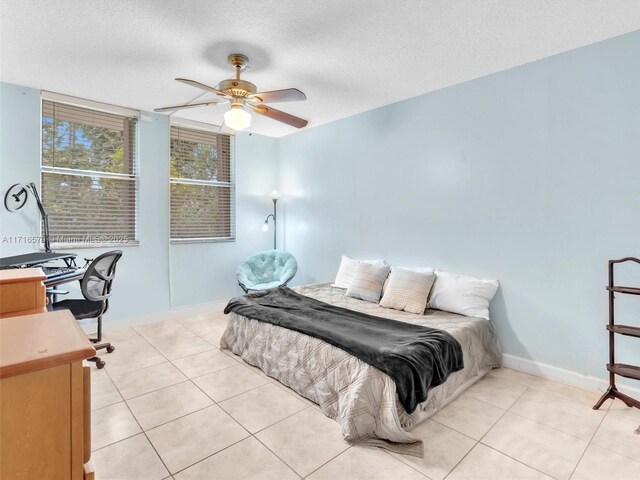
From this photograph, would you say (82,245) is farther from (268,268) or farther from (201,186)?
(268,268)

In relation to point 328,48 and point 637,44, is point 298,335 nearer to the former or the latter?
point 328,48

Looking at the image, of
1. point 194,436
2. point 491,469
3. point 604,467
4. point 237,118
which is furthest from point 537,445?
point 237,118

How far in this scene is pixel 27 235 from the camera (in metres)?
3.33

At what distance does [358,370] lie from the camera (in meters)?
2.09

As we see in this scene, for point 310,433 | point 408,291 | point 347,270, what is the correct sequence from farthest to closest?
point 347,270
point 408,291
point 310,433

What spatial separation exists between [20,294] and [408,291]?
2727 mm

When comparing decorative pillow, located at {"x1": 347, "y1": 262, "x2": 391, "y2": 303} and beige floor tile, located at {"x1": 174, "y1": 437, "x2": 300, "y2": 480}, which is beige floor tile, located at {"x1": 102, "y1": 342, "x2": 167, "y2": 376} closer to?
beige floor tile, located at {"x1": 174, "y1": 437, "x2": 300, "y2": 480}

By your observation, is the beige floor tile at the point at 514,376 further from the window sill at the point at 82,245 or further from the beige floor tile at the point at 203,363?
the window sill at the point at 82,245

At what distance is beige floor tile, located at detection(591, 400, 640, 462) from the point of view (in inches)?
73.9

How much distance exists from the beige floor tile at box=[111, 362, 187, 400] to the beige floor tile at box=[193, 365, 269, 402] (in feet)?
0.72

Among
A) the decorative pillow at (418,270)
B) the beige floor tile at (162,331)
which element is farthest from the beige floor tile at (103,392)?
the decorative pillow at (418,270)

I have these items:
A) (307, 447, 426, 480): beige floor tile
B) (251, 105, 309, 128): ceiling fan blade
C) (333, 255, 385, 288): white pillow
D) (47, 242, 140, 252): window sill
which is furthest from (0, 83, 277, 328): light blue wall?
(307, 447, 426, 480): beige floor tile

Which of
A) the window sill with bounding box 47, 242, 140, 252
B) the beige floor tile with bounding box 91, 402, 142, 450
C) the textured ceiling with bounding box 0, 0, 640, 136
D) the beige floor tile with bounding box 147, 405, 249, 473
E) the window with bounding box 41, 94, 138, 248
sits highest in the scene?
the textured ceiling with bounding box 0, 0, 640, 136

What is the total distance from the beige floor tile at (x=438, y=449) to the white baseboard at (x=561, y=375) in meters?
1.22
